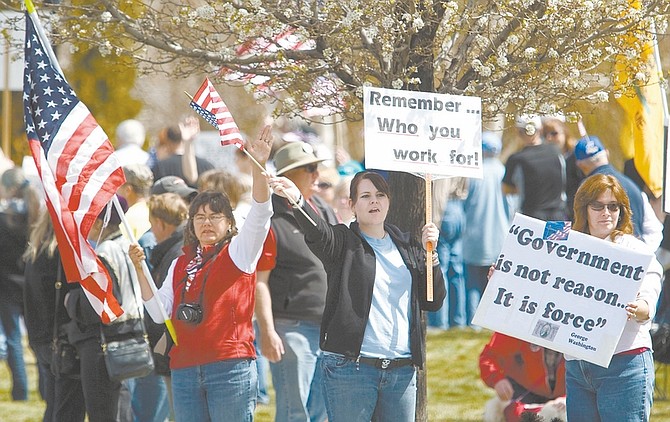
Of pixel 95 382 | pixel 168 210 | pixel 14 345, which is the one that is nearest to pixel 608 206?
pixel 168 210

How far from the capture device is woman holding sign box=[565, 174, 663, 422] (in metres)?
6.23

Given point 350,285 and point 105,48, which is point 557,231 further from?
point 105,48

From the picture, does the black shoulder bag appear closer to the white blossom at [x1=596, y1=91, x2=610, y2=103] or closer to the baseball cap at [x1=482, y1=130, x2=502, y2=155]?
the white blossom at [x1=596, y1=91, x2=610, y2=103]

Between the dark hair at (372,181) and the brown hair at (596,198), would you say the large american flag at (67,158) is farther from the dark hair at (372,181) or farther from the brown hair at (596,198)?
the brown hair at (596,198)

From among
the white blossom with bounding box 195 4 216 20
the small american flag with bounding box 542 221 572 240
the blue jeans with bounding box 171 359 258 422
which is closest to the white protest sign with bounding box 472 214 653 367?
the small american flag with bounding box 542 221 572 240

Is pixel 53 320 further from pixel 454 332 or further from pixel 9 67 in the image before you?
pixel 9 67

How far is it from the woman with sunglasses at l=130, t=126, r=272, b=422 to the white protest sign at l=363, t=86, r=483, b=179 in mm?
814

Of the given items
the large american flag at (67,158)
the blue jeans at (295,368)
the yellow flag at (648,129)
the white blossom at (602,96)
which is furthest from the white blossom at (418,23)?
the blue jeans at (295,368)

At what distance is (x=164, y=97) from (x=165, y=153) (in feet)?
56.1

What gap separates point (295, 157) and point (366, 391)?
221 centimetres

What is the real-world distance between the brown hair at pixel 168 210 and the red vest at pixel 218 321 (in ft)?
5.16

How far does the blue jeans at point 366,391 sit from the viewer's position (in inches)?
240

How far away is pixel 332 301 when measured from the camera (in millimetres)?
6180

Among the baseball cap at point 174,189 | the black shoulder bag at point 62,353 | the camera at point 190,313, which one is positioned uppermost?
the baseball cap at point 174,189
